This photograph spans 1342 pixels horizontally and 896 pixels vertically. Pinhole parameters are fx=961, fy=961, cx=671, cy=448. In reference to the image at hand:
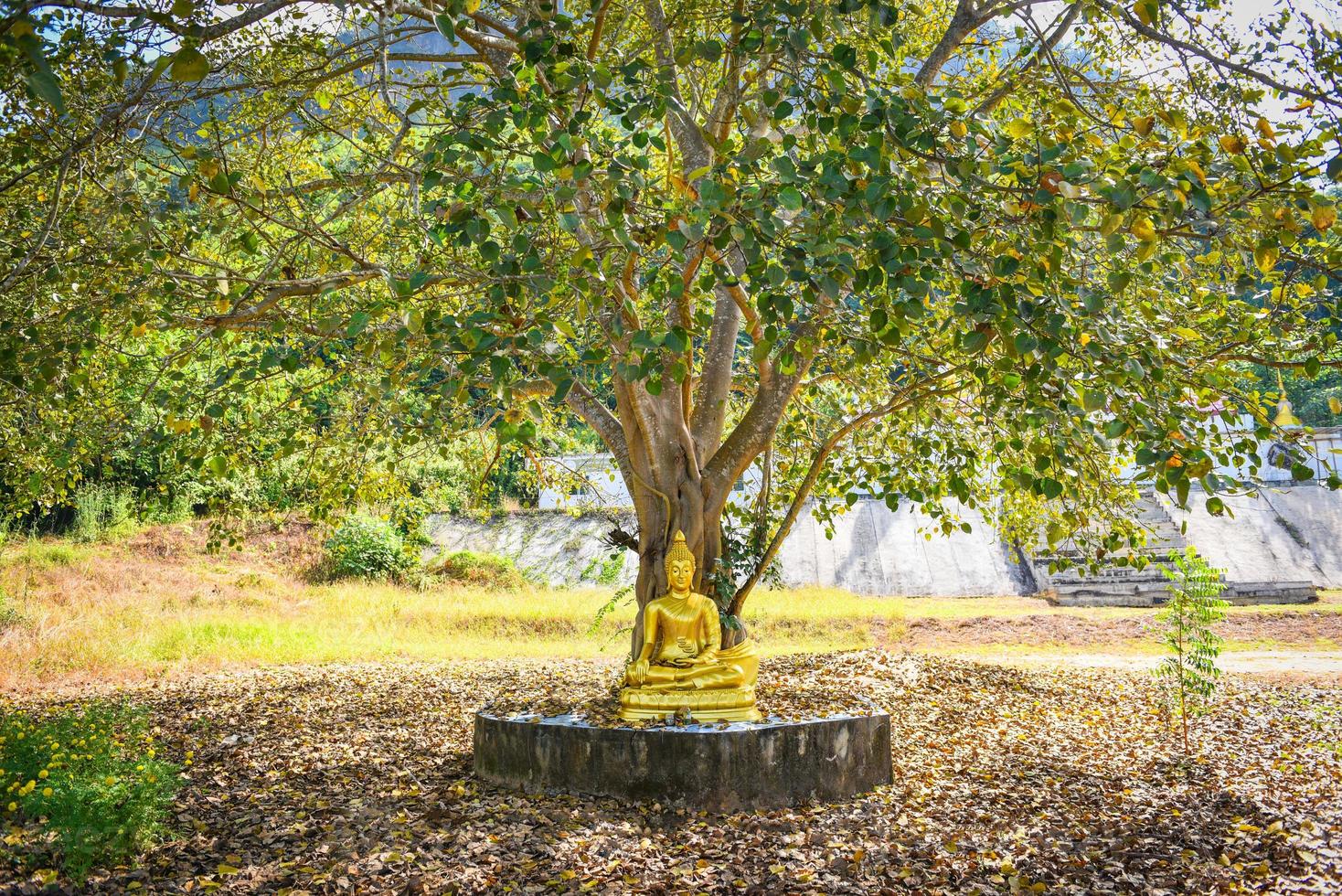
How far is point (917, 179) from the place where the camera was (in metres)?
3.74

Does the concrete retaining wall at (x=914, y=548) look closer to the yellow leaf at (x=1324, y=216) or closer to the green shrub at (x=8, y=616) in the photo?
the green shrub at (x=8, y=616)

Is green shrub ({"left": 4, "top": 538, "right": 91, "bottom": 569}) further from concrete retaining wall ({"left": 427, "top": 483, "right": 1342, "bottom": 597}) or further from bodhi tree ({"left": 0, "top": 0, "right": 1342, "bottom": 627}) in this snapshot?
bodhi tree ({"left": 0, "top": 0, "right": 1342, "bottom": 627})

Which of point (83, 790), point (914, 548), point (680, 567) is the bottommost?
point (83, 790)

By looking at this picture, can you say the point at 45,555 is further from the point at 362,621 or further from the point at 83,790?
the point at 83,790

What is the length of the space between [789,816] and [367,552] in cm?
1455

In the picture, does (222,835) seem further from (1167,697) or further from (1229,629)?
(1229,629)

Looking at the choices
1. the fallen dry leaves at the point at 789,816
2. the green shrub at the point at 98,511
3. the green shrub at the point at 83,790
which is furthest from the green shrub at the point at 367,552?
the green shrub at the point at 83,790

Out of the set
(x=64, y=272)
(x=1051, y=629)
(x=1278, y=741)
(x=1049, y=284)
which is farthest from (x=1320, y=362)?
(x=1051, y=629)

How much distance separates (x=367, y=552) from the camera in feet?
62.3

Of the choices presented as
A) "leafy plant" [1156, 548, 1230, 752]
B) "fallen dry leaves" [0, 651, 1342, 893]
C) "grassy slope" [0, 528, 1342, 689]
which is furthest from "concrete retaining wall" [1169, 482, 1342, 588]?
"leafy plant" [1156, 548, 1230, 752]

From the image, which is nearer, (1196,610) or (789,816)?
(789,816)

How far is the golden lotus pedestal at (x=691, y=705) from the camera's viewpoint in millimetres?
6684

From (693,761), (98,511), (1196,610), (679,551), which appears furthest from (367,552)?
(1196,610)

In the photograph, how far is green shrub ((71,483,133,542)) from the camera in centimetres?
1938
